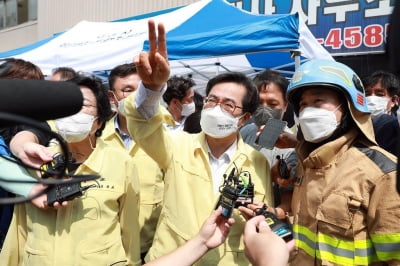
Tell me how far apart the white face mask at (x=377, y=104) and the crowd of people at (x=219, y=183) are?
4.78 ft

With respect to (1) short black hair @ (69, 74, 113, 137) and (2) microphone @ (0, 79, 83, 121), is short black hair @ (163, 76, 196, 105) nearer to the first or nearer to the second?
(1) short black hair @ (69, 74, 113, 137)

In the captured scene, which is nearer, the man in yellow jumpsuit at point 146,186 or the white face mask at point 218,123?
the white face mask at point 218,123

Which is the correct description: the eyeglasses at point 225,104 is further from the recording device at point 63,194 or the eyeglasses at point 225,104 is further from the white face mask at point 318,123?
the recording device at point 63,194

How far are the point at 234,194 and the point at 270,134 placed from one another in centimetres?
47

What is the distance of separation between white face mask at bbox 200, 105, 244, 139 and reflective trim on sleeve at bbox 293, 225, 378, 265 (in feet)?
2.07

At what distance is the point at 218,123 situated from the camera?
2.11 meters

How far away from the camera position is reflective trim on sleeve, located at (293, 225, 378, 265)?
162 cm

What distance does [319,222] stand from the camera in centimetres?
170

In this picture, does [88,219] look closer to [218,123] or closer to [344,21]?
[218,123]

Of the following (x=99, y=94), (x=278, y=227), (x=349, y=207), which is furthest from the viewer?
(x=99, y=94)

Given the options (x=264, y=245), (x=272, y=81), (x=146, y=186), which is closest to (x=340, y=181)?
(x=264, y=245)

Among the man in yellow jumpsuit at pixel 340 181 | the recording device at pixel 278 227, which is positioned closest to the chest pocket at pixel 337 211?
the man in yellow jumpsuit at pixel 340 181

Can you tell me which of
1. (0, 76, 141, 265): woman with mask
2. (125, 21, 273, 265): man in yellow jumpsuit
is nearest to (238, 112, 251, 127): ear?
(125, 21, 273, 265): man in yellow jumpsuit

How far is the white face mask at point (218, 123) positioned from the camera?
2.11m
